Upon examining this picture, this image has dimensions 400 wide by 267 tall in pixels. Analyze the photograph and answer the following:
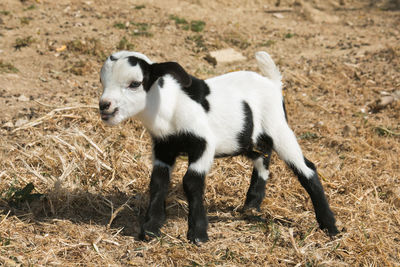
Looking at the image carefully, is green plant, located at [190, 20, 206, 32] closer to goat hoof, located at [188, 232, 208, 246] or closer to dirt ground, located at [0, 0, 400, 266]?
dirt ground, located at [0, 0, 400, 266]

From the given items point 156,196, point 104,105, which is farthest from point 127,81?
point 156,196

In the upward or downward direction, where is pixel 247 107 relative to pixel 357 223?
upward

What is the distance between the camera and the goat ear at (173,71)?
3805 millimetres

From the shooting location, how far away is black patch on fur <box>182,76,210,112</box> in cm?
415

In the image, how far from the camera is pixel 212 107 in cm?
425

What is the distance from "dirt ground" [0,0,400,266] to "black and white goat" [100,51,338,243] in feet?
1.31

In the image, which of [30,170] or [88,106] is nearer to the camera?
[30,170]

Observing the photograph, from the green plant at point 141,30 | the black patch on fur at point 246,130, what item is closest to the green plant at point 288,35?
the green plant at point 141,30

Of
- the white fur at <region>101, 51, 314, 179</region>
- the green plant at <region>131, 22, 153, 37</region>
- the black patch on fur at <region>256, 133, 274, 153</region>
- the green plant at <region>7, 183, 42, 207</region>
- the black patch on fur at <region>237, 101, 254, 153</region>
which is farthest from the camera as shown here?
the green plant at <region>131, 22, 153, 37</region>

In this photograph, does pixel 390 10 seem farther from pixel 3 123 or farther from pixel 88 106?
pixel 3 123

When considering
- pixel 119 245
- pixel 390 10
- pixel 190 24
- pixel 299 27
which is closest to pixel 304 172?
pixel 119 245

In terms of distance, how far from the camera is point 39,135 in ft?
19.8

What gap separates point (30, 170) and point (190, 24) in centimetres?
665

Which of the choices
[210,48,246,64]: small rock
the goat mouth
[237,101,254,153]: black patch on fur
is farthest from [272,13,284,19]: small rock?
the goat mouth
